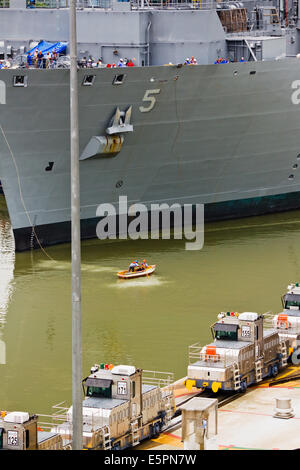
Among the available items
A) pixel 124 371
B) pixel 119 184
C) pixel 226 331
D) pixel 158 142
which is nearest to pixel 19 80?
pixel 119 184

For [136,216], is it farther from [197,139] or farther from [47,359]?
[47,359]

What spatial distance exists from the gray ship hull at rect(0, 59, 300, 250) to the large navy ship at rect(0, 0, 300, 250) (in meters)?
0.05

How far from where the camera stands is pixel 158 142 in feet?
157

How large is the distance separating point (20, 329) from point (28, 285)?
5.43m

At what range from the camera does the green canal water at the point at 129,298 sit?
3222cm

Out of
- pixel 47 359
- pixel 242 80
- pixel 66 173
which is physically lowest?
pixel 47 359

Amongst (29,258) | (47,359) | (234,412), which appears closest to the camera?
(234,412)

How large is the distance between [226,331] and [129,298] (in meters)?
9.64

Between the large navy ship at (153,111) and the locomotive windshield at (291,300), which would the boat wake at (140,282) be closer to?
the large navy ship at (153,111)

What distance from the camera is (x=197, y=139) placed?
1929 inches

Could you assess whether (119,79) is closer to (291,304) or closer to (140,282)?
(140,282)

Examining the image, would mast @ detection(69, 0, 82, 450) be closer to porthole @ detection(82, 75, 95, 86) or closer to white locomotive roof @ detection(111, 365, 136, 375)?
white locomotive roof @ detection(111, 365, 136, 375)

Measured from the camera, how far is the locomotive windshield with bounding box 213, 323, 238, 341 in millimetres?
29906
